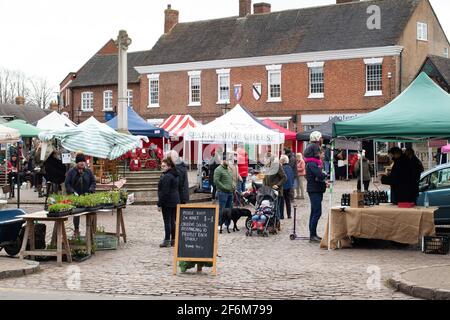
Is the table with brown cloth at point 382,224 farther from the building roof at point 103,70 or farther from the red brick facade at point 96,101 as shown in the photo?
the building roof at point 103,70

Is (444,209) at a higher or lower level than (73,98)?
lower

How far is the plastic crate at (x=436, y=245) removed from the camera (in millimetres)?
14000

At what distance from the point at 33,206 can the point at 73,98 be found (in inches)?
1563

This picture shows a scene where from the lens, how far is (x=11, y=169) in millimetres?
28859

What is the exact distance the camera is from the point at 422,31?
154 ft

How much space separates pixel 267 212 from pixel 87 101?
47.2m

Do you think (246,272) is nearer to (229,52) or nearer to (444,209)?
(444,209)

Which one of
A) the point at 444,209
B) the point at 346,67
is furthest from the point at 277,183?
the point at 346,67

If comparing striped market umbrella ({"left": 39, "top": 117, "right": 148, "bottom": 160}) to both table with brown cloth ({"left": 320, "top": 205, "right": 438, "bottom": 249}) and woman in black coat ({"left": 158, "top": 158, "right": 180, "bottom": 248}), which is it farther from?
table with brown cloth ({"left": 320, "top": 205, "right": 438, "bottom": 249})

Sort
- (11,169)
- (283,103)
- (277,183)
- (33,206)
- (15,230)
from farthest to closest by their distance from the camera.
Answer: (283,103) < (11,169) < (33,206) < (277,183) < (15,230)

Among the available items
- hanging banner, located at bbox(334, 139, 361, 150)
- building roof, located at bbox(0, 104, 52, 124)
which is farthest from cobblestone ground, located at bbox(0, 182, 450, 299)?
building roof, located at bbox(0, 104, 52, 124)

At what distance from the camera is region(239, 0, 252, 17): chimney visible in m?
53.5

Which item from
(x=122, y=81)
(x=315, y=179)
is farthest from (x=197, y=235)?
(x=122, y=81)
